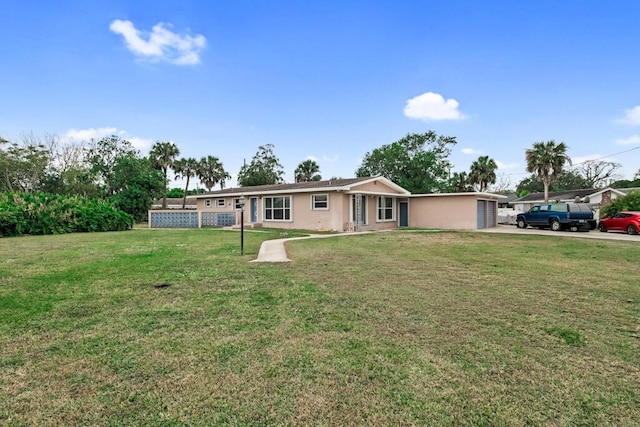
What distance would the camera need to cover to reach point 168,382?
8.29 ft

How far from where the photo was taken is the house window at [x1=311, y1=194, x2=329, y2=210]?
1850cm

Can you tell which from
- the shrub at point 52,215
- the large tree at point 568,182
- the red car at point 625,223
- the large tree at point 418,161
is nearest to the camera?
the shrub at point 52,215

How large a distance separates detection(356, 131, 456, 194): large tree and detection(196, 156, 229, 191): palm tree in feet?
65.5

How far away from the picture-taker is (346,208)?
60.9ft

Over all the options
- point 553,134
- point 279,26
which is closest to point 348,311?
point 279,26

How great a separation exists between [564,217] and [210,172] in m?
36.0

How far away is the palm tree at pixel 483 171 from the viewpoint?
1458 inches

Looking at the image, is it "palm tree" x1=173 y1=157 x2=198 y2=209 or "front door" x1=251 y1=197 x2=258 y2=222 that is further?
"palm tree" x1=173 y1=157 x2=198 y2=209

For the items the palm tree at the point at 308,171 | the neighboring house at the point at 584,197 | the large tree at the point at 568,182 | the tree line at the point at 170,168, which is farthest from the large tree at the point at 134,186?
the large tree at the point at 568,182

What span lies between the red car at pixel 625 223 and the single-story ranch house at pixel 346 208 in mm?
6274

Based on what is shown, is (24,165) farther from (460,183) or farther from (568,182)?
(568,182)

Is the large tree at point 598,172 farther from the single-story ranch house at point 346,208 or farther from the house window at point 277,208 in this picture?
the house window at point 277,208

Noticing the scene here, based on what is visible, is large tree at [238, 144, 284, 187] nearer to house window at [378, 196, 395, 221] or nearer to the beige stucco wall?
house window at [378, 196, 395, 221]

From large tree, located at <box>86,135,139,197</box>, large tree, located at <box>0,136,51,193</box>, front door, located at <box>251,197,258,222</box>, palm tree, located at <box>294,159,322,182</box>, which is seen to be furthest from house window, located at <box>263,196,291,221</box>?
large tree, located at <box>0,136,51,193</box>
